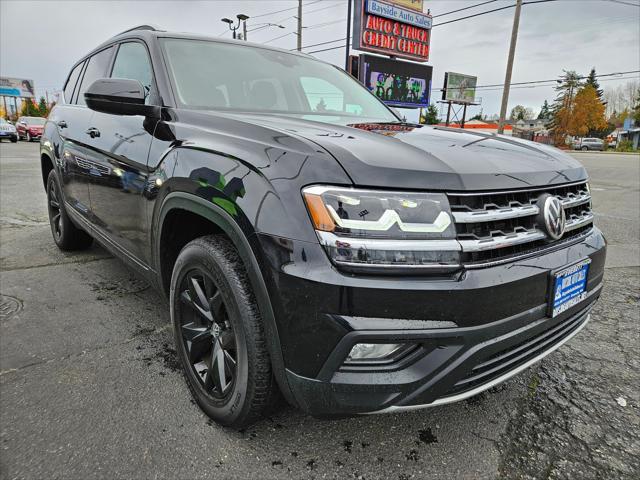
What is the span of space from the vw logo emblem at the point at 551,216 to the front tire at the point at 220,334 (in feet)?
3.61

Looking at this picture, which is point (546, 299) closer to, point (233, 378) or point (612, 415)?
point (612, 415)

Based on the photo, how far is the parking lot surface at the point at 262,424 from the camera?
1673 mm

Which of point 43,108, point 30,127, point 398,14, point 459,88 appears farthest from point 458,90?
point 43,108

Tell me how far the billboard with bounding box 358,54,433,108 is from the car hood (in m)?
14.6

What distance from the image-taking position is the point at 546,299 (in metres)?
1.60

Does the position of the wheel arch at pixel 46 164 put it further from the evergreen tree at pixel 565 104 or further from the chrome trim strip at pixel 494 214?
the evergreen tree at pixel 565 104

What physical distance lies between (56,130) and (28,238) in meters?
1.65

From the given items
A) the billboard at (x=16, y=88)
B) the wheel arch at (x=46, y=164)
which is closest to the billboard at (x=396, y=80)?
the wheel arch at (x=46, y=164)

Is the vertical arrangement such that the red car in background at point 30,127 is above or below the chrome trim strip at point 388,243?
below

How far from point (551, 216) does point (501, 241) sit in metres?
0.33

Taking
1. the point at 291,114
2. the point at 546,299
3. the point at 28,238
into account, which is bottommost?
the point at 28,238

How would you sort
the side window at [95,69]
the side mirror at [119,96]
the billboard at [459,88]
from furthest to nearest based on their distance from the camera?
1. the billboard at [459,88]
2. the side window at [95,69]
3. the side mirror at [119,96]

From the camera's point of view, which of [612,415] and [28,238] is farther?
[28,238]

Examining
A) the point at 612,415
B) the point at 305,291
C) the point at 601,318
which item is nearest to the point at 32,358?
the point at 305,291
